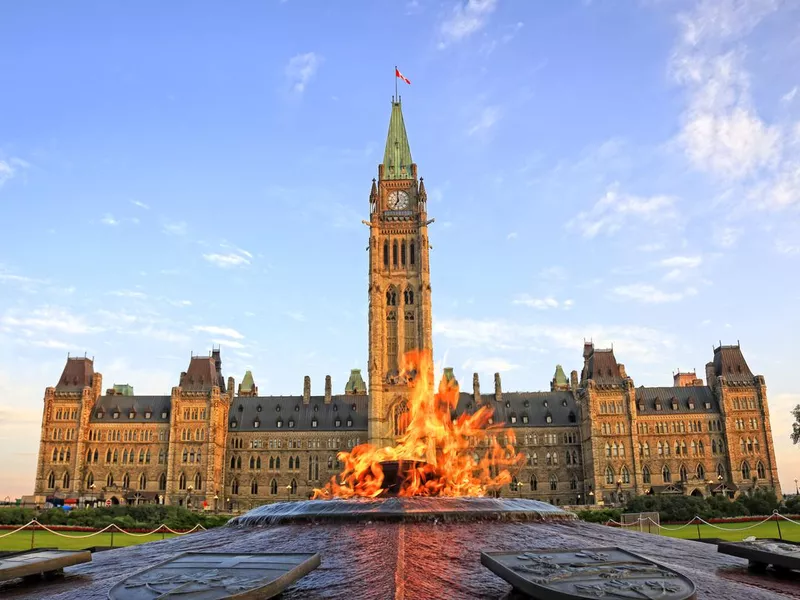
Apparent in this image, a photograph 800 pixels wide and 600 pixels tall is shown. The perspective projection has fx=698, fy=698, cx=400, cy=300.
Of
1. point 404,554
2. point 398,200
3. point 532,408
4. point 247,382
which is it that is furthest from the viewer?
point 247,382

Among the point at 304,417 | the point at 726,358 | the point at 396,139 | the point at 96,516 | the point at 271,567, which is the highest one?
the point at 396,139

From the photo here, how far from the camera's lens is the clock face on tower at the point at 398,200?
10331 centimetres

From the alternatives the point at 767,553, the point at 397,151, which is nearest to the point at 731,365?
the point at 397,151

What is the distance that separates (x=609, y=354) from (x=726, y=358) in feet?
49.0

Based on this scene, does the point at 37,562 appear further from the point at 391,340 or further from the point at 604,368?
the point at 604,368

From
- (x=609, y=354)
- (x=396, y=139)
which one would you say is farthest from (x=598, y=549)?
(x=396, y=139)

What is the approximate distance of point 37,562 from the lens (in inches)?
292

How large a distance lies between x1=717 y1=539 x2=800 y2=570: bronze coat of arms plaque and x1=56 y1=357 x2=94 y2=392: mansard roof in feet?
319

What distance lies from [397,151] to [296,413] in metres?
42.7

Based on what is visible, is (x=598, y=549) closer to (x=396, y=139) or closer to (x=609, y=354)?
(x=609, y=354)

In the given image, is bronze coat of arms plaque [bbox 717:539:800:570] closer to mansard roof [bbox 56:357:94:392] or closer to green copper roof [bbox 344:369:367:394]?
mansard roof [bbox 56:357:94:392]

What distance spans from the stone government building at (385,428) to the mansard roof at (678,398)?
0.17 meters

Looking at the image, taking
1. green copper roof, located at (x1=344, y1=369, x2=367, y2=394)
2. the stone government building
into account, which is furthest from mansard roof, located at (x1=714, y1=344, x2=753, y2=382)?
green copper roof, located at (x1=344, y1=369, x2=367, y2=394)

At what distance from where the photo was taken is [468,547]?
8.54 metres
